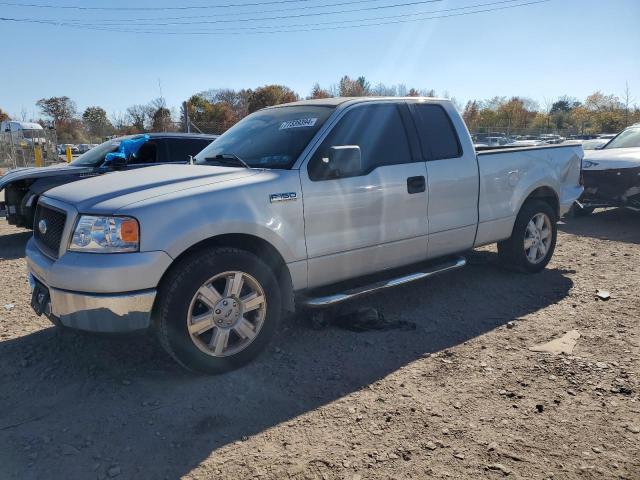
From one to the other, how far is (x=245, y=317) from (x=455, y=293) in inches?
99.2

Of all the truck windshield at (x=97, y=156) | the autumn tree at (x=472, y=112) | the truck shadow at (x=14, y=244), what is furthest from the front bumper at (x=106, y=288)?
the autumn tree at (x=472, y=112)

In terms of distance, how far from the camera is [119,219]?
3.03 m

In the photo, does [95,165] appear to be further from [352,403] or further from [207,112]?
[207,112]

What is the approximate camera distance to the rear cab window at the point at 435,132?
4.59m

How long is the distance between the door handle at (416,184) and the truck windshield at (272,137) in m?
0.91

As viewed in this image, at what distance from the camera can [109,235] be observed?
3045mm

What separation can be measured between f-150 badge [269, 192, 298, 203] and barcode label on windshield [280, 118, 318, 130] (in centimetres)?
75

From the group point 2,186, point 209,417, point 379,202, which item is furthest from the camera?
point 2,186

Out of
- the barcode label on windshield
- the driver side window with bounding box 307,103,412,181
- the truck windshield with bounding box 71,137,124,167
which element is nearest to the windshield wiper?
the barcode label on windshield

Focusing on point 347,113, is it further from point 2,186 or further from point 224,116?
point 224,116

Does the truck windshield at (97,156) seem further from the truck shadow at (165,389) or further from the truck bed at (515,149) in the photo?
the truck bed at (515,149)

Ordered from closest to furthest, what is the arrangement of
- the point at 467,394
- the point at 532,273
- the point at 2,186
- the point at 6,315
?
the point at 467,394 → the point at 6,315 → the point at 532,273 → the point at 2,186

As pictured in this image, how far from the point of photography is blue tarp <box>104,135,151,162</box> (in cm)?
782

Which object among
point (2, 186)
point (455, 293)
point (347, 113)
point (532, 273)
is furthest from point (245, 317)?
point (2, 186)
